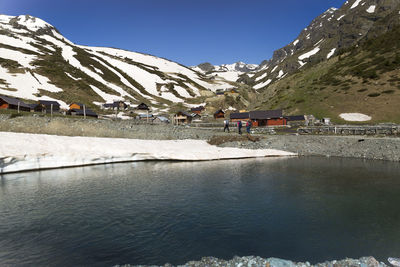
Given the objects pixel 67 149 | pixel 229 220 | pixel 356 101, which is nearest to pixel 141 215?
pixel 229 220

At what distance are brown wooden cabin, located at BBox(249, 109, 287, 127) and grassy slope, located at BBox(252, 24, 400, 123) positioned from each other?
14000mm

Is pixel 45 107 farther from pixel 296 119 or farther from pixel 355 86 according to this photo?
pixel 355 86

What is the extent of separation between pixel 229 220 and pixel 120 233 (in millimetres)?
5711

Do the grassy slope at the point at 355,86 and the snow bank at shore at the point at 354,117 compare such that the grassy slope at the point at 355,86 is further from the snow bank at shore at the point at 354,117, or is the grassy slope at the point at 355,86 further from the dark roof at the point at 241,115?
the dark roof at the point at 241,115

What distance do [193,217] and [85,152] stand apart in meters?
21.6

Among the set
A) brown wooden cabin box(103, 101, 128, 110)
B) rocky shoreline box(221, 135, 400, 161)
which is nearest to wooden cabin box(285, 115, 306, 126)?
rocky shoreline box(221, 135, 400, 161)

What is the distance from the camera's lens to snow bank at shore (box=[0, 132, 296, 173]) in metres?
26.6

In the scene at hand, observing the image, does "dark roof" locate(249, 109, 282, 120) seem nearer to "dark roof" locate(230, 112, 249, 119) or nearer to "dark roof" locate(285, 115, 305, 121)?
"dark roof" locate(230, 112, 249, 119)

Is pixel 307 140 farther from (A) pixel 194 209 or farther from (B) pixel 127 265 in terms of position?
(B) pixel 127 265

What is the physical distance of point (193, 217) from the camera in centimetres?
1416

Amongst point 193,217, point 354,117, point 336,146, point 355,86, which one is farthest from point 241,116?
point 193,217

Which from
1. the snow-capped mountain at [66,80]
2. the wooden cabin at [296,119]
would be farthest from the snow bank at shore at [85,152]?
the snow-capped mountain at [66,80]

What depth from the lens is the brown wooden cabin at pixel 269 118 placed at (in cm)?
7819

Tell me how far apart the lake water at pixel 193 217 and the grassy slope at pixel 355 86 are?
2454 inches
